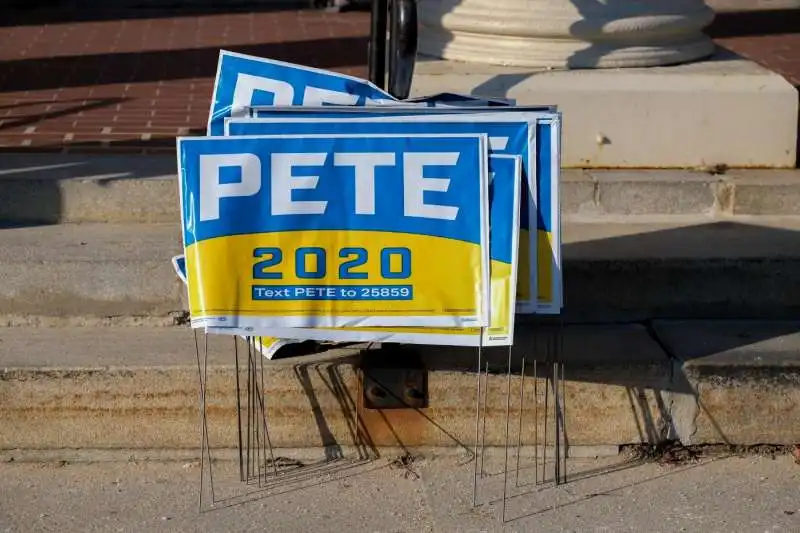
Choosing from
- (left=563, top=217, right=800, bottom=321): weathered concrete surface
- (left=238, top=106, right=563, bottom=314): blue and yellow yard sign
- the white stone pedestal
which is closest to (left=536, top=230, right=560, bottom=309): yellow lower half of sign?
(left=238, top=106, right=563, bottom=314): blue and yellow yard sign

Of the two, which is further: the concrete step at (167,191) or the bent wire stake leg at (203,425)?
the concrete step at (167,191)

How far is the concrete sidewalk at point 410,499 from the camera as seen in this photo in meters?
3.97

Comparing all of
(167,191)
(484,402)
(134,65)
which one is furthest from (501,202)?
(134,65)

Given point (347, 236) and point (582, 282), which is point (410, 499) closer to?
point (347, 236)

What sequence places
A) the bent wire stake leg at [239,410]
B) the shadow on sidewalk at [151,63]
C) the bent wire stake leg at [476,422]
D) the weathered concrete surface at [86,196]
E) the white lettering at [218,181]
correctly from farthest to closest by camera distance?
the shadow on sidewalk at [151,63], the weathered concrete surface at [86,196], the bent wire stake leg at [239,410], the bent wire stake leg at [476,422], the white lettering at [218,181]


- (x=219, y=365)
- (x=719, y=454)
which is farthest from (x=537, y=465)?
(x=219, y=365)

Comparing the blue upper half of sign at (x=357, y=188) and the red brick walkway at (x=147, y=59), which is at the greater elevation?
the blue upper half of sign at (x=357, y=188)

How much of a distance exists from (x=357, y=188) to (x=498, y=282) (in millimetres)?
495

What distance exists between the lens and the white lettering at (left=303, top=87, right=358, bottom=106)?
14.1ft

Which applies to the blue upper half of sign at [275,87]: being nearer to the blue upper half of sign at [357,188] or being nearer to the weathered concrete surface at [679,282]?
the blue upper half of sign at [357,188]

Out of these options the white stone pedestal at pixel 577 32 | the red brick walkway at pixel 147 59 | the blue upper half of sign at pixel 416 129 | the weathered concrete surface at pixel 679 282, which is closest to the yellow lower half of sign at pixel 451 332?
the blue upper half of sign at pixel 416 129

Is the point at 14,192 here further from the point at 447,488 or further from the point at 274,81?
the point at 447,488

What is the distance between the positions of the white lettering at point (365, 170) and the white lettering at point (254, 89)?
58 centimetres

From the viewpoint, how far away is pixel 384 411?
4.38 metres
